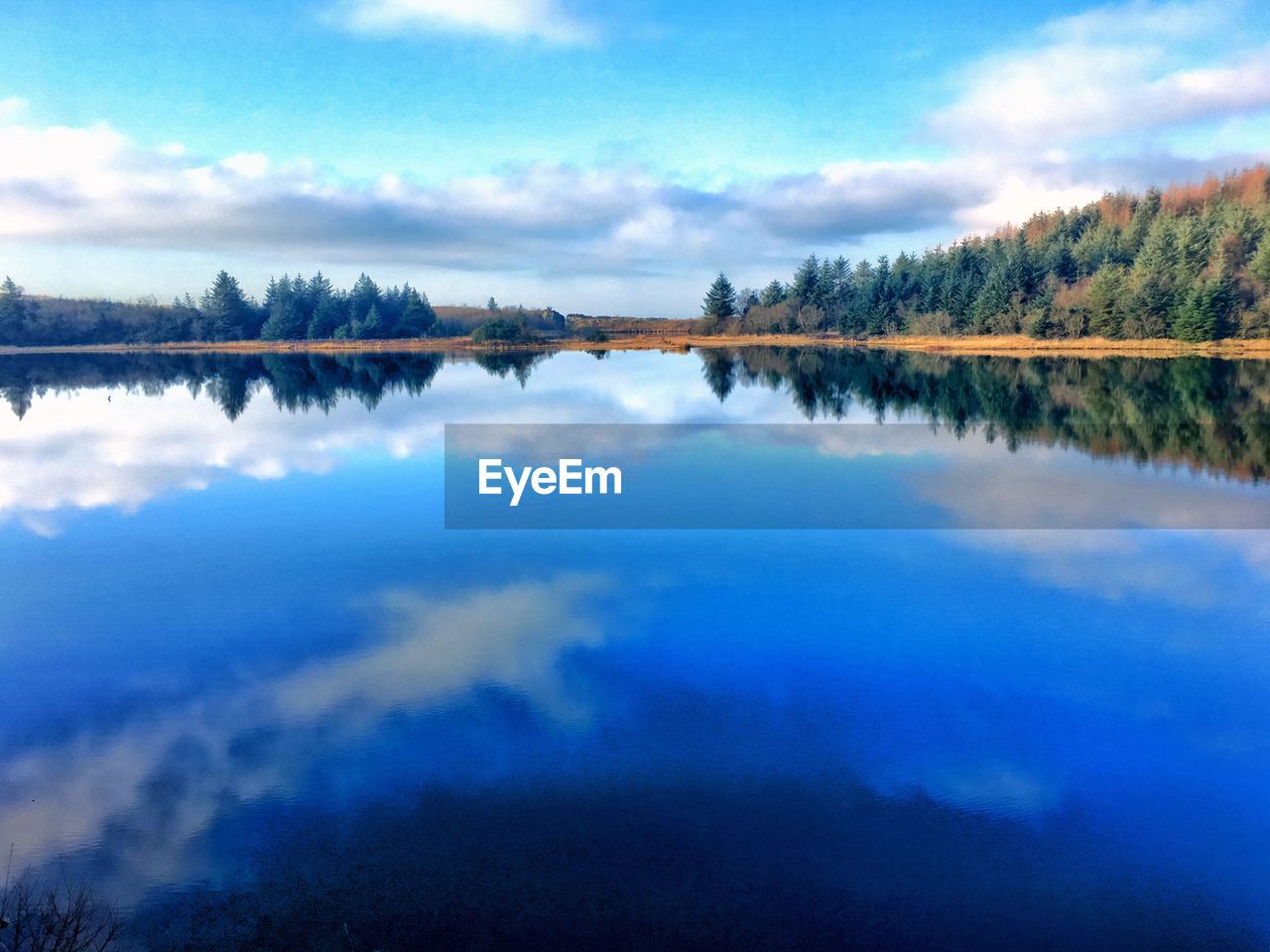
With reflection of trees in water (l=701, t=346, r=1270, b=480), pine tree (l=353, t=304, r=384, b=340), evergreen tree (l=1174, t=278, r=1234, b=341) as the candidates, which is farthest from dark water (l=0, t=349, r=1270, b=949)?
pine tree (l=353, t=304, r=384, b=340)

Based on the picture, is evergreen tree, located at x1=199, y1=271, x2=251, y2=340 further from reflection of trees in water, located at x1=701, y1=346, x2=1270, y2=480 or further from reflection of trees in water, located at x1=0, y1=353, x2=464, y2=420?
reflection of trees in water, located at x1=701, y1=346, x2=1270, y2=480

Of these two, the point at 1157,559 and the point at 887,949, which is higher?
the point at 1157,559

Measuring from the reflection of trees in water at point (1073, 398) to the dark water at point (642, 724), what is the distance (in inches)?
299

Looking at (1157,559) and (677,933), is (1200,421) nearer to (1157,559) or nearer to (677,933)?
(1157,559)

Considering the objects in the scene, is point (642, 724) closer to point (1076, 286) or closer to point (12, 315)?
point (1076, 286)

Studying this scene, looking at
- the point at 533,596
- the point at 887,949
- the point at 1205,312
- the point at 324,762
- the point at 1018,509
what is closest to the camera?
the point at 887,949

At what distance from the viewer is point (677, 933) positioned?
6996 mm

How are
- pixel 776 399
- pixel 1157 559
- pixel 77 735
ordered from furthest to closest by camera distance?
pixel 776 399, pixel 1157 559, pixel 77 735

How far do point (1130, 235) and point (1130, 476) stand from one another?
9283cm

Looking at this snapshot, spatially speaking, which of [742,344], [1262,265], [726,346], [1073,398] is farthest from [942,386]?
[742,344]

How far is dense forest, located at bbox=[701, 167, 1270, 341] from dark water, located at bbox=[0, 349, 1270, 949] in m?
59.8

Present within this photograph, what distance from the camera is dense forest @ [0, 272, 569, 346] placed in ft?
348

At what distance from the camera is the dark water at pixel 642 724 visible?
24.2 feet

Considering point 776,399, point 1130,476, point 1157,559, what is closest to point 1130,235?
point 776,399
